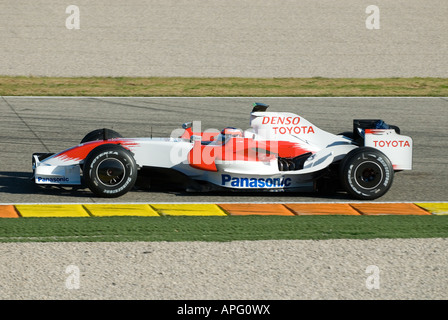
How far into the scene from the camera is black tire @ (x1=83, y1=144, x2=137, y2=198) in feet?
30.8

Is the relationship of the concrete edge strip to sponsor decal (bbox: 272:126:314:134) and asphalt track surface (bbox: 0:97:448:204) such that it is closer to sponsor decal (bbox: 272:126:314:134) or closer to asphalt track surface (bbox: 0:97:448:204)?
asphalt track surface (bbox: 0:97:448:204)

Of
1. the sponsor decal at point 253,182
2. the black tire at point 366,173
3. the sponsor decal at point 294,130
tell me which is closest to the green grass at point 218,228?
the black tire at point 366,173

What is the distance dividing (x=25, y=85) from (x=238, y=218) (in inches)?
434

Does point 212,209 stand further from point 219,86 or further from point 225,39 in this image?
point 225,39

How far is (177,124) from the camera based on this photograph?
48.0 ft

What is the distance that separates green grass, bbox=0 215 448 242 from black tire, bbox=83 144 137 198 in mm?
878

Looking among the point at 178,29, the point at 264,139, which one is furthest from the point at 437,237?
the point at 178,29

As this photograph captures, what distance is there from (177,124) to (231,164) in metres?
5.21

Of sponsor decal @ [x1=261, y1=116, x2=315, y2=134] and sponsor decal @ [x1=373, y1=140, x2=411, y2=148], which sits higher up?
sponsor decal @ [x1=261, y1=116, x2=315, y2=134]

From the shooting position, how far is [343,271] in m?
7.02

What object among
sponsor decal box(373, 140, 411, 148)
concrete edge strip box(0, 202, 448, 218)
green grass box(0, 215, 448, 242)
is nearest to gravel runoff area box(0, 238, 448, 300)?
green grass box(0, 215, 448, 242)

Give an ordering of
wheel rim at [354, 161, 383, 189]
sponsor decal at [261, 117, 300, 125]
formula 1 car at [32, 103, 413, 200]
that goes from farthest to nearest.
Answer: sponsor decal at [261, 117, 300, 125] < wheel rim at [354, 161, 383, 189] < formula 1 car at [32, 103, 413, 200]

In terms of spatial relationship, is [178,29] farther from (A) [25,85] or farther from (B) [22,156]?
(B) [22,156]

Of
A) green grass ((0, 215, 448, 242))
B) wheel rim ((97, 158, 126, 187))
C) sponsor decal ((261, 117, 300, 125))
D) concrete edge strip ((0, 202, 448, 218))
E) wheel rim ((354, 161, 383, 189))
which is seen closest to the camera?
green grass ((0, 215, 448, 242))
